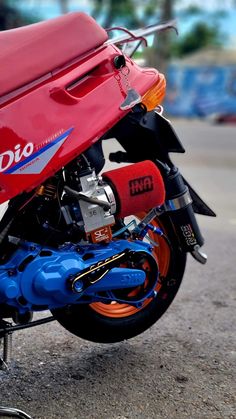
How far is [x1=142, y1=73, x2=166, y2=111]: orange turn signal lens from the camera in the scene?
117 inches

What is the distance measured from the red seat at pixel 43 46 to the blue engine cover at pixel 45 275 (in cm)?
67

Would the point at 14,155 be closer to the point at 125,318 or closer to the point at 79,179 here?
the point at 79,179

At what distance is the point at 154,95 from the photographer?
302 centimetres

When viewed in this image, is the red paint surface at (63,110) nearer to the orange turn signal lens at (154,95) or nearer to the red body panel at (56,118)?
the red body panel at (56,118)

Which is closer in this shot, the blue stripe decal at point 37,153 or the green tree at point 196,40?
the blue stripe decal at point 37,153

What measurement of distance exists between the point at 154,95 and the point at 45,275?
952mm

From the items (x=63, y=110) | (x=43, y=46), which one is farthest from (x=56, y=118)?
(x=43, y=46)

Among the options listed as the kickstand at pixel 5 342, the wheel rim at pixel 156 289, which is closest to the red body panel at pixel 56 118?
the kickstand at pixel 5 342

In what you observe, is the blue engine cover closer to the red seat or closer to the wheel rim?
the wheel rim

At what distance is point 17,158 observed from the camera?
253 centimetres

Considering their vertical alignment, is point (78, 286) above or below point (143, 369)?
above

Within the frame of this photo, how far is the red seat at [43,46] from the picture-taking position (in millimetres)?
2559

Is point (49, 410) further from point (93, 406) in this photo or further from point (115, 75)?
point (115, 75)

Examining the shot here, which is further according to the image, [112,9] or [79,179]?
[112,9]
